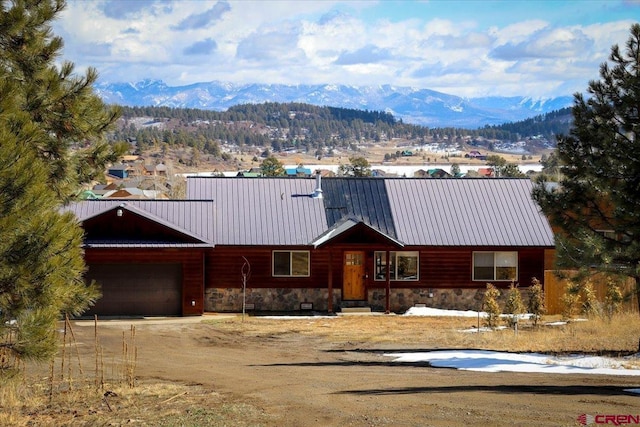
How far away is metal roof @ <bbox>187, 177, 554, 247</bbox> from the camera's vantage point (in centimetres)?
3456

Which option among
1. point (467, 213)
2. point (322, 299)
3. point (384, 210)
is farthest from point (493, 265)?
point (322, 299)

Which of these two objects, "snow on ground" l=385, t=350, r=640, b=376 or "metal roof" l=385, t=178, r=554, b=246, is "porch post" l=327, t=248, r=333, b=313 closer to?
"metal roof" l=385, t=178, r=554, b=246

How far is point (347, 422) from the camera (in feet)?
44.5

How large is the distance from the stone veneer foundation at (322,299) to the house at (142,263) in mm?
1451

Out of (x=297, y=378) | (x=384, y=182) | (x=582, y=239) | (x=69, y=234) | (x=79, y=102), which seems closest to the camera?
(x=69, y=234)

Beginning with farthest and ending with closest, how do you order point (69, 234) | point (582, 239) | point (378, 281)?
point (378, 281), point (582, 239), point (69, 234)

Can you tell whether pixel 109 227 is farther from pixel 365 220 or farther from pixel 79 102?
pixel 79 102

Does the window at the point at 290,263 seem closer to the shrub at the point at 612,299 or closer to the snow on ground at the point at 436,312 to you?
the snow on ground at the point at 436,312

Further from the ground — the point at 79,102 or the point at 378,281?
the point at 79,102

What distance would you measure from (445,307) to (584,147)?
49.2ft

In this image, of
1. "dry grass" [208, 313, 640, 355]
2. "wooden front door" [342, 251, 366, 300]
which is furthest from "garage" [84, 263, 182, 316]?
"wooden front door" [342, 251, 366, 300]

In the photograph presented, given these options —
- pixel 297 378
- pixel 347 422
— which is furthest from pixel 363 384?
pixel 347 422

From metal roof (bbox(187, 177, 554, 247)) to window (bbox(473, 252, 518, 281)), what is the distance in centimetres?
64

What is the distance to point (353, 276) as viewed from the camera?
34688 mm
